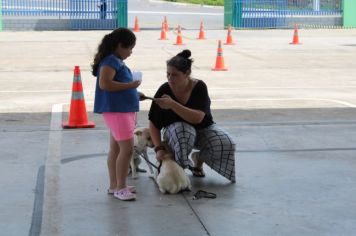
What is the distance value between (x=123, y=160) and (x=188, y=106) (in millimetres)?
756

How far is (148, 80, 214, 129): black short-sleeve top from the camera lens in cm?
649

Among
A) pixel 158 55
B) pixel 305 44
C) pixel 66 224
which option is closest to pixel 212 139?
pixel 66 224

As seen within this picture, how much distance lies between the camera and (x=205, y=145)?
21.8 feet

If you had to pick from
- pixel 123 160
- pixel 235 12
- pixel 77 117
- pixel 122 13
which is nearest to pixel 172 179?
pixel 123 160

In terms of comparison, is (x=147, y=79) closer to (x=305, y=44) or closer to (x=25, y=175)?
(x=25, y=175)

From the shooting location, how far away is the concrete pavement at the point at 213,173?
550 centimetres

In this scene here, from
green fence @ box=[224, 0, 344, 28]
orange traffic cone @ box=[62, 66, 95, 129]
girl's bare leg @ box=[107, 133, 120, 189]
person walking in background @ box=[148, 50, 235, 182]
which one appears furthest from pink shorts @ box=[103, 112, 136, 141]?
green fence @ box=[224, 0, 344, 28]

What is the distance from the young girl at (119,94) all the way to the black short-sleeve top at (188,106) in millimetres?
446

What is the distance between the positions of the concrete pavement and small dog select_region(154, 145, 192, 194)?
7 centimetres

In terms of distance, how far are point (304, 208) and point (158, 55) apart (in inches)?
564

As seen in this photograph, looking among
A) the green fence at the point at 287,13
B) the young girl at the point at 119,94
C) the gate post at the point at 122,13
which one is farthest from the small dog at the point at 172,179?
the green fence at the point at 287,13

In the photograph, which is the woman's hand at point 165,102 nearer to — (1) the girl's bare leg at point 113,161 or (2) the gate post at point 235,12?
(1) the girl's bare leg at point 113,161

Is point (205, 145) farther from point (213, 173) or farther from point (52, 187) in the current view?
point (52, 187)

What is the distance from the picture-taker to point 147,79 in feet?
48.1
